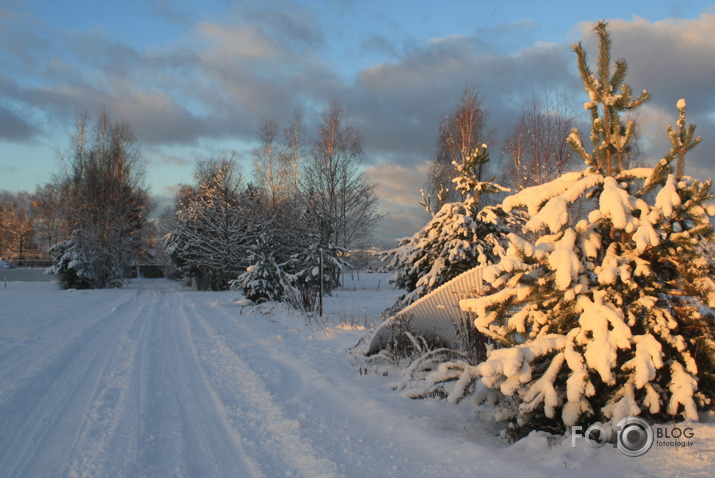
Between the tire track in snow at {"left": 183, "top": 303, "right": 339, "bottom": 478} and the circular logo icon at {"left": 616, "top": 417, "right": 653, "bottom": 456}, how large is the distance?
1.99m

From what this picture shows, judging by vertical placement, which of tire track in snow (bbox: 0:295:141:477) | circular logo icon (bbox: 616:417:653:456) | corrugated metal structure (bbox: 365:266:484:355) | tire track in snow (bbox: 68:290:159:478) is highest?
corrugated metal structure (bbox: 365:266:484:355)

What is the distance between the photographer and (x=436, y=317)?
6.82 m

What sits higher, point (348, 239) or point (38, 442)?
point (348, 239)

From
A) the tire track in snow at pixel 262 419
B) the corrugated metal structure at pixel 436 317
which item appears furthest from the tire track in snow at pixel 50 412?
the corrugated metal structure at pixel 436 317

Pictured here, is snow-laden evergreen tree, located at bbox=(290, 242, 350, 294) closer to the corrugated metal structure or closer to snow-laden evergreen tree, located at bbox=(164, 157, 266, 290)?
snow-laden evergreen tree, located at bbox=(164, 157, 266, 290)

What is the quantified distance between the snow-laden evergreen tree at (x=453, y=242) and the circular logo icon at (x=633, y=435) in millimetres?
4132

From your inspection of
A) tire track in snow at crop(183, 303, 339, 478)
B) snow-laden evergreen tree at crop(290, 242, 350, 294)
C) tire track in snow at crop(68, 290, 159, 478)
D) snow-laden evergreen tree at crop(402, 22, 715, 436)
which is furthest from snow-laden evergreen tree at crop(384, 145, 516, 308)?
snow-laden evergreen tree at crop(290, 242, 350, 294)

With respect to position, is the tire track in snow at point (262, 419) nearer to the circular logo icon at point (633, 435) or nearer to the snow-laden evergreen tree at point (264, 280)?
the circular logo icon at point (633, 435)

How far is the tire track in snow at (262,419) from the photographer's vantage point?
3469mm

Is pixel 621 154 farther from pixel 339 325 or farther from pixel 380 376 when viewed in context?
pixel 339 325

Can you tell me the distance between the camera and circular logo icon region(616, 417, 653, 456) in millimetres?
3238

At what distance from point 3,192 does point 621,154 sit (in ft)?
266

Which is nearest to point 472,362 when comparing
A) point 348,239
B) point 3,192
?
point 348,239

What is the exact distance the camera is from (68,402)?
5113 millimetres
